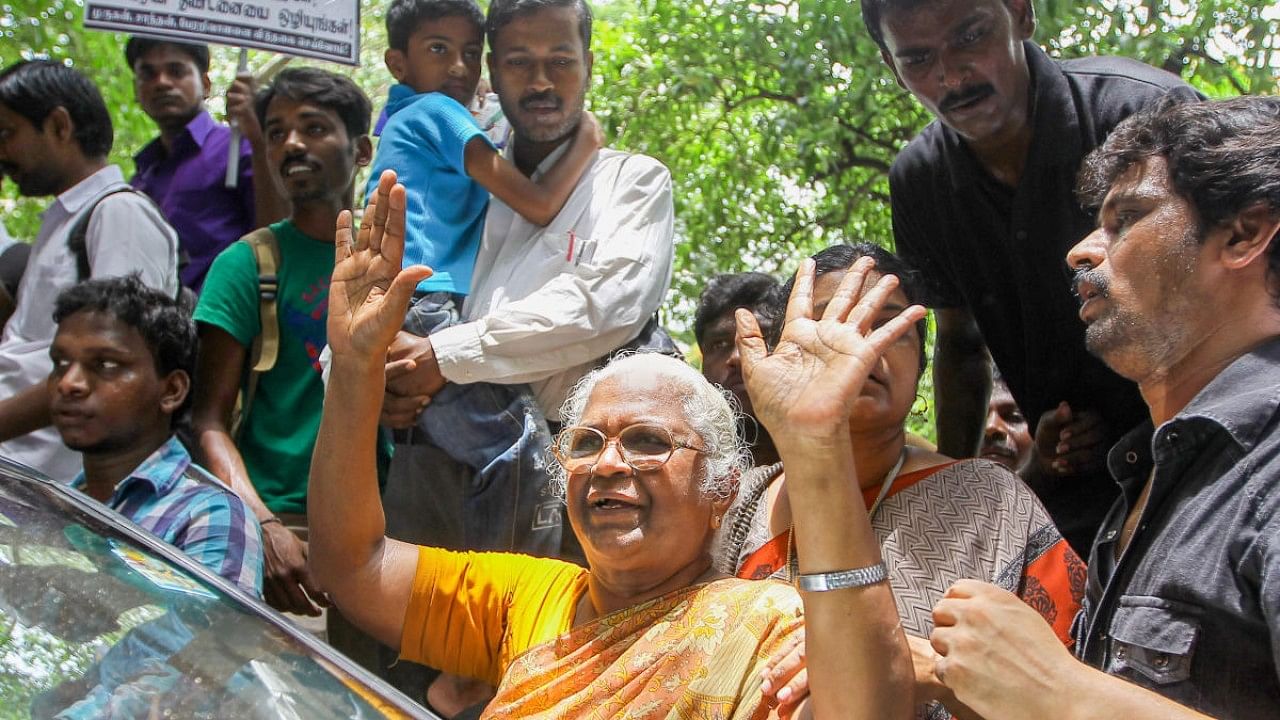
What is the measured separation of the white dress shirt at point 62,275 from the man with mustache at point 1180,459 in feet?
9.50

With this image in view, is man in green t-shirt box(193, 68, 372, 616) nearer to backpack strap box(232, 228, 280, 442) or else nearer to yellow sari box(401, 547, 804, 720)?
backpack strap box(232, 228, 280, 442)

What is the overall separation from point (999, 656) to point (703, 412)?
1.01 metres

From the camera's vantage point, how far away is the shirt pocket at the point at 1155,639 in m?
1.99

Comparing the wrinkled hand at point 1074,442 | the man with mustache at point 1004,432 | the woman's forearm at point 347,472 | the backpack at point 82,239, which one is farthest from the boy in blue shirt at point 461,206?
the man with mustache at point 1004,432

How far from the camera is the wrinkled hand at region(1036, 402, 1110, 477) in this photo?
339cm

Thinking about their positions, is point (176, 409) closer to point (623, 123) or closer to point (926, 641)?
point (926, 641)

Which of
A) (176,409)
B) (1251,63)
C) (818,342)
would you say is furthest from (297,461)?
(1251,63)

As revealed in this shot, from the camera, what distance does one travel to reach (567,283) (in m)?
3.49

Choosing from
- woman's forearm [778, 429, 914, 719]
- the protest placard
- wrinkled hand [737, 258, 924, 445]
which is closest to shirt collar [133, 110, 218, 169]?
the protest placard

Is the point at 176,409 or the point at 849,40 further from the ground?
the point at 849,40

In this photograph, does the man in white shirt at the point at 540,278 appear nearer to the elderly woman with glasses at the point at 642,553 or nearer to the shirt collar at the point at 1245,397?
the elderly woman with glasses at the point at 642,553

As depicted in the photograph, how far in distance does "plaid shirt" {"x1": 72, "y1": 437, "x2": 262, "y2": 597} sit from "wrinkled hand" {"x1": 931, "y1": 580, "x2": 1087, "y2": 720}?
1.85 m

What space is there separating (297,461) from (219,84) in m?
9.03

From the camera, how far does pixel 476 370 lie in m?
3.40
